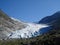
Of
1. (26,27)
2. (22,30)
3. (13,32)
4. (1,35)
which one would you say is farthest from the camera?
(26,27)

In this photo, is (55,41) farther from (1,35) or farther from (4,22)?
(4,22)

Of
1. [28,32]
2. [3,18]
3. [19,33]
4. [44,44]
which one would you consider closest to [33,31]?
[28,32]

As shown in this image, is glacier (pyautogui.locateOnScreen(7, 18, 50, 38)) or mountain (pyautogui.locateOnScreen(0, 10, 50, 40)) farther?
glacier (pyautogui.locateOnScreen(7, 18, 50, 38))

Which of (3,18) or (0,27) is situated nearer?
(0,27)

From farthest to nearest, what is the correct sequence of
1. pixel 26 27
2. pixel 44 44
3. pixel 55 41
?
pixel 26 27
pixel 44 44
pixel 55 41

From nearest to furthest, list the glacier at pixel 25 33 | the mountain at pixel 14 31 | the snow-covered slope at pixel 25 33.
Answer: the mountain at pixel 14 31 → the glacier at pixel 25 33 → the snow-covered slope at pixel 25 33

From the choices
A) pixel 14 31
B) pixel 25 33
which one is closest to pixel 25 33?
pixel 25 33

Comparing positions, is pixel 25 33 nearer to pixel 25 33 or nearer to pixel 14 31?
pixel 25 33

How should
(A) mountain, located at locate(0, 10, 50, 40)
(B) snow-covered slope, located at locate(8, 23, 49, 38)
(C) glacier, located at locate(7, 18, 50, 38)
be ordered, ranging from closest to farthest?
1. (A) mountain, located at locate(0, 10, 50, 40)
2. (C) glacier, located at locate(7, 18, 50, 38)
3. (B) snow-covered slope, located at locate(8, 23, 49, 38)

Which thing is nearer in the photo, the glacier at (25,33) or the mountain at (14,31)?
the mountain at (14,31)

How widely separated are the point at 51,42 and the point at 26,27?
124 meters

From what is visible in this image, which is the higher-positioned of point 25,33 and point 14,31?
point 14,31

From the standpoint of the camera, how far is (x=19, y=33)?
483ft

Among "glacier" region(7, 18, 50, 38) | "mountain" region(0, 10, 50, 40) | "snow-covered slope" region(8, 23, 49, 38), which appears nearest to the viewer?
"mountain" region(0, 10, 50, 40)
